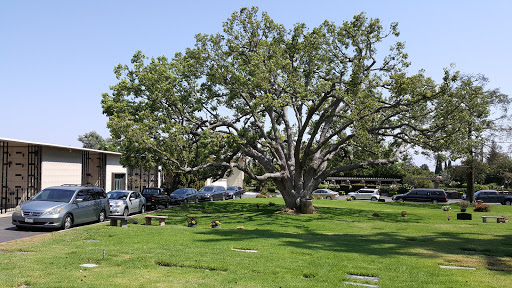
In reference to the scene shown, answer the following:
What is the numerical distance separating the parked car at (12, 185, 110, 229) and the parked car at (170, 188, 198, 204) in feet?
43.7

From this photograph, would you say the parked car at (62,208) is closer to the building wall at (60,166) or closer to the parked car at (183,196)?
the building wall at (60,166)

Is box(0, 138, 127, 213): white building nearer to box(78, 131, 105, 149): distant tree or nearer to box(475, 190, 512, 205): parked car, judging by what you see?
box(475, 190, 512, 205): parked car

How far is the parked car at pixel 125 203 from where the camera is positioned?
74.6 feet

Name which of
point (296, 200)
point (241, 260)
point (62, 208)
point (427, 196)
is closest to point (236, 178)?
point (427, 196)

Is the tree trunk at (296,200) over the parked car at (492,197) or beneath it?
over

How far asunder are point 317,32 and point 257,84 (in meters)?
4.55

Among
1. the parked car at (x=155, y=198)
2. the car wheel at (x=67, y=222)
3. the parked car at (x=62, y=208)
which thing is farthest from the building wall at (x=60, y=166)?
the car wheel at (x=67, y=222)

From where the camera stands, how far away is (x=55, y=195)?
17.9 metres

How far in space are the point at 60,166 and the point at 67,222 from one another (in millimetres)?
13649

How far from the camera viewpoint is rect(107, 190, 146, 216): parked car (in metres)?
22.8

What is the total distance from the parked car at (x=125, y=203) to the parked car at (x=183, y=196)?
7872 millimetres

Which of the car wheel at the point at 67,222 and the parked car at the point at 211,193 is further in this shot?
the parked car at the point at 211,193

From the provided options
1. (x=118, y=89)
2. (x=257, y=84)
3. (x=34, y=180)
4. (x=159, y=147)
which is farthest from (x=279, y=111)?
(x=34, y=180)

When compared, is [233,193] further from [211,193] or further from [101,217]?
[101,217]
